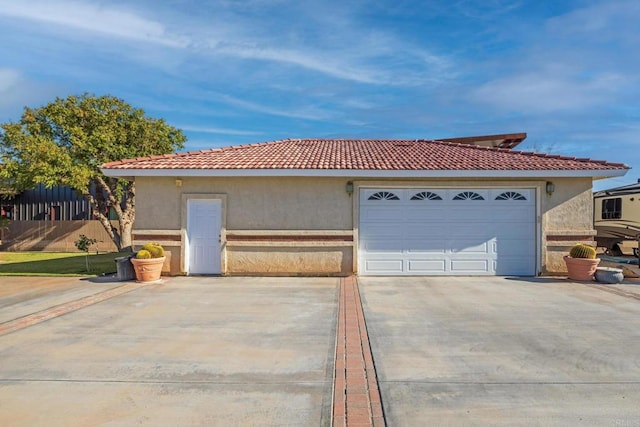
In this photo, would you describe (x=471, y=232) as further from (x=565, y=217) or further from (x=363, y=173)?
(x=363, y=173)

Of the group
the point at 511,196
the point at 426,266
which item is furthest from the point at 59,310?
the point at 511,196

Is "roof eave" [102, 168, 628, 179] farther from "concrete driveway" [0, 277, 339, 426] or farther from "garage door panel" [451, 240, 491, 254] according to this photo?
"concrete driveway" [0, 277, 339, 426]

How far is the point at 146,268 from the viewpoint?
10641 millimetres

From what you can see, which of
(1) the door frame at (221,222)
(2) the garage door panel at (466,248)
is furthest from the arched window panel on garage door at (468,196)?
(1) the door frame at (221,222)

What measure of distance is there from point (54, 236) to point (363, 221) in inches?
821

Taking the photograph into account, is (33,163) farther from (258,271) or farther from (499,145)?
(499,145)

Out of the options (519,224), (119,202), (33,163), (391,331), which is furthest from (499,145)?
(33,163)

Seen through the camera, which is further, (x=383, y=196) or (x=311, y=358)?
(x=383, y=196)

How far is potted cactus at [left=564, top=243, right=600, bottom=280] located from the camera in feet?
35.6

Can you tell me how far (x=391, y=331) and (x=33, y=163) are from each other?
65.5 feet

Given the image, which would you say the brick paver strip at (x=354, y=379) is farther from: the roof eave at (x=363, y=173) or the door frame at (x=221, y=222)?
the door frame at (x=221, y=222)

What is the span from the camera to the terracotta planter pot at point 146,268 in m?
10.6

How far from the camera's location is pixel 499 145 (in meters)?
19.8

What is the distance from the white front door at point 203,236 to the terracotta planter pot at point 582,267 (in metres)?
10.0
